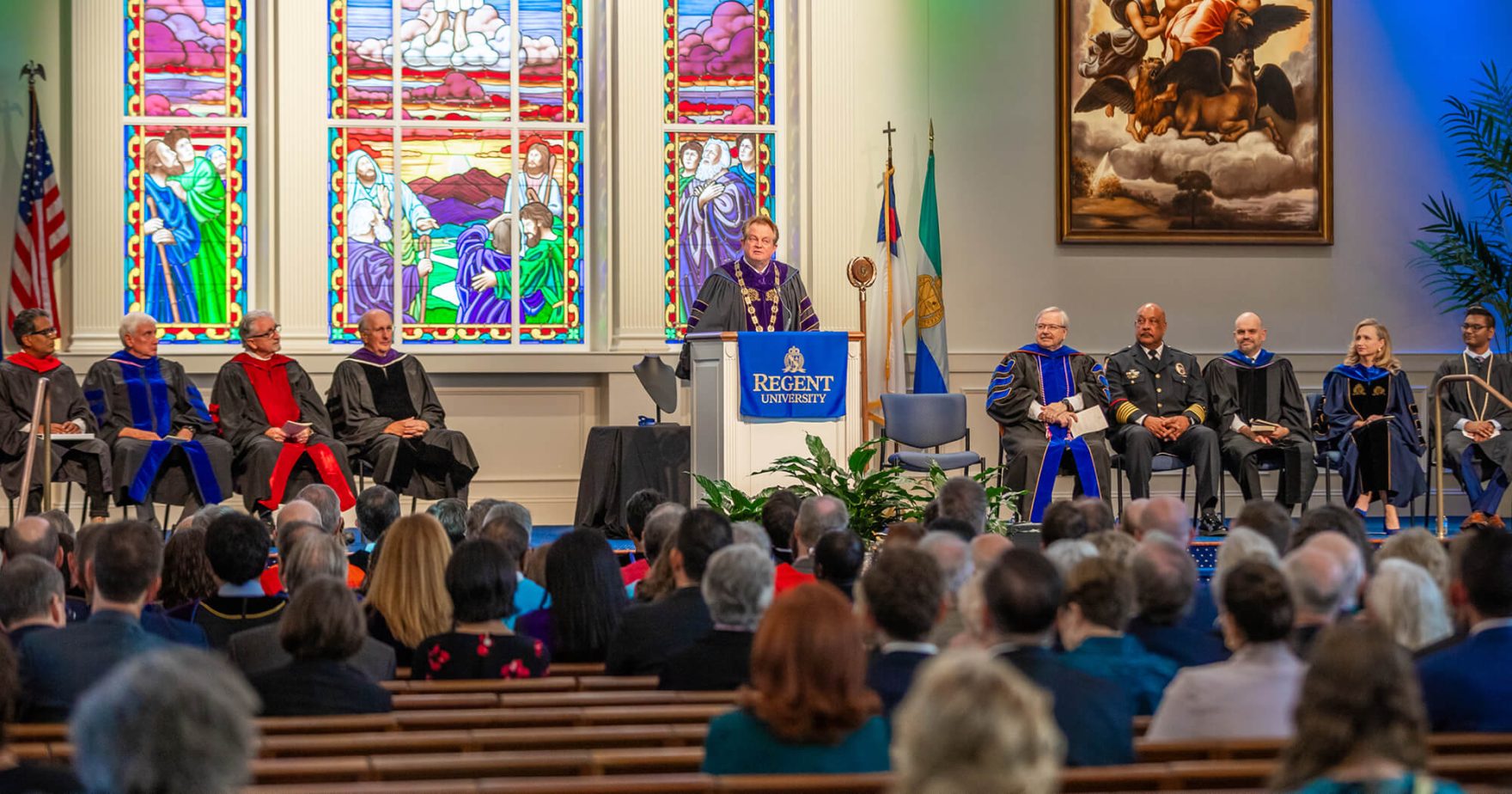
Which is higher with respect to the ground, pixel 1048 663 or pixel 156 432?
pixel 156 432

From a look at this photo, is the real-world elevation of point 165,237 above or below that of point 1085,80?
below

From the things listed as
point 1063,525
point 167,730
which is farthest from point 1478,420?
point 167,730

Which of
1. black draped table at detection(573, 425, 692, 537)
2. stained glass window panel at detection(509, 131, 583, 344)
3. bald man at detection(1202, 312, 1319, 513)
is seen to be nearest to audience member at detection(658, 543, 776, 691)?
black draped table at detection(573, 425, 692, 537)

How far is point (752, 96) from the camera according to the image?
11258 mm

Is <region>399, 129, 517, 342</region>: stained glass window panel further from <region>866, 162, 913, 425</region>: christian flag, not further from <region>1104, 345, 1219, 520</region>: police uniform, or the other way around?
<region>1104, 345, 1219, 520</region>: police uniform

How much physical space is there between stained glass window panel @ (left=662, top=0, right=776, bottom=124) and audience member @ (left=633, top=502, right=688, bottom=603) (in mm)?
6046

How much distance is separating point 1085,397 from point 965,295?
1957 millimetres

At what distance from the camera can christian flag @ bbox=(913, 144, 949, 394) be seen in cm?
1091

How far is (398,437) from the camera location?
9.12 metres

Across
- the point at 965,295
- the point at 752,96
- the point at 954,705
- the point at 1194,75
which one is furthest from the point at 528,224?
the point at 954,705

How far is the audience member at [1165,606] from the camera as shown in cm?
376

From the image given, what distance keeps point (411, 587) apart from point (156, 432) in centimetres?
504

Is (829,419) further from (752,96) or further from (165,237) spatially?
(165,237)

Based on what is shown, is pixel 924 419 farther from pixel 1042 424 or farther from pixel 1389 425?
pixel 1389 425
